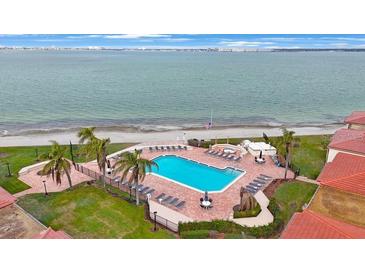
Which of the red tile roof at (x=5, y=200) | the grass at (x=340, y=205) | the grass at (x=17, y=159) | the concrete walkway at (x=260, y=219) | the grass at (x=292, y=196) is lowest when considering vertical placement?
the concrete walkway at (x=260, y=219)

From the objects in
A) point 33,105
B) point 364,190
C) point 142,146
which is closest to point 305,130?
point 142,146

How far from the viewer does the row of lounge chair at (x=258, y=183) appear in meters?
A: 26.8

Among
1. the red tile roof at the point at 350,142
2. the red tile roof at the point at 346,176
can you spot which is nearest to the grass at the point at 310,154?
the red tile roof at the point at 350,142

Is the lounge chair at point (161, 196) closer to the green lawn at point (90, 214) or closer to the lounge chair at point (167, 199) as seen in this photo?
the lounge chair at point (167, 199)

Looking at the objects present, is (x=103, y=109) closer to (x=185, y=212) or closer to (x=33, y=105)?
(x=33, y=105)

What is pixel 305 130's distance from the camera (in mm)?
49906

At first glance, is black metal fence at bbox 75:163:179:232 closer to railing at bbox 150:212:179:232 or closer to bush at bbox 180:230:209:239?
railing at bbox 150:212:179:232

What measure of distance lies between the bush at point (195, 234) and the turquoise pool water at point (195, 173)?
7.41 metres

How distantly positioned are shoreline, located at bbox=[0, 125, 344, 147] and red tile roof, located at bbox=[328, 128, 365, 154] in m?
16.4

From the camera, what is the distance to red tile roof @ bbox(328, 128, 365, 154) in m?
27.0

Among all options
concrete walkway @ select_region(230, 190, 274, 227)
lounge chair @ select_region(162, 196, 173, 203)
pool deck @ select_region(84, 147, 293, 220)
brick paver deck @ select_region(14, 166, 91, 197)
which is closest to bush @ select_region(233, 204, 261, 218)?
concrete walkway @ select_region(230, 190, 274, 227)

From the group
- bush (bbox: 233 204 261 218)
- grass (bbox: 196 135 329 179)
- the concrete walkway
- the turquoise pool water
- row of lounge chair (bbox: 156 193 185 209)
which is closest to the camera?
the concrete walkway

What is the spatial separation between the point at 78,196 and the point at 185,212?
9597mm

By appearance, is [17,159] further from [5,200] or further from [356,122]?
[356,122]
